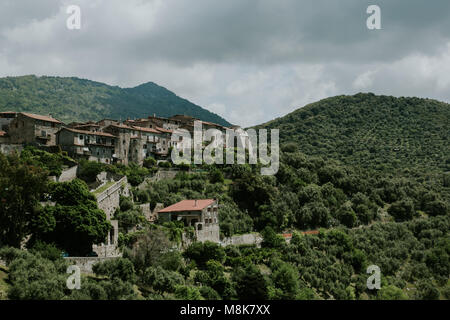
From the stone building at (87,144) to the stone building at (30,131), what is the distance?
66.5 inches

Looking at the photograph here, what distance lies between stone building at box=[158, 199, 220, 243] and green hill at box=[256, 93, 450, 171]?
77517mm

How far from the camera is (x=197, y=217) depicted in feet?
174

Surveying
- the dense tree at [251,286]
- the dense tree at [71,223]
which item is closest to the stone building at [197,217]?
the dense tree at [251,286]

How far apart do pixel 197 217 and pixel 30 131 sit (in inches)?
1191

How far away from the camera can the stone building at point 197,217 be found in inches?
2074

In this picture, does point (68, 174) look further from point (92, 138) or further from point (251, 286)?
point (251, 286)

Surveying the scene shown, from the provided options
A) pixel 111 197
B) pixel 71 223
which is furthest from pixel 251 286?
pixel 111 197

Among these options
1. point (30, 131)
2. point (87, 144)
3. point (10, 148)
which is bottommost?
point (10, 148)

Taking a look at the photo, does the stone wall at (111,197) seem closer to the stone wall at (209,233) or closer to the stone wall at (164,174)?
the stone wall at (164,174)

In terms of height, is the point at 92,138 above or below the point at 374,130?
below
